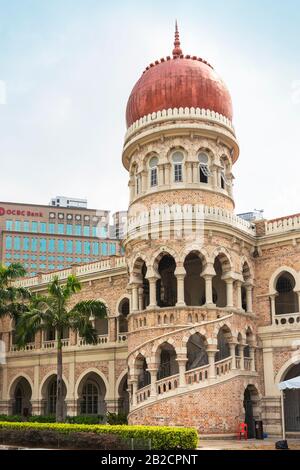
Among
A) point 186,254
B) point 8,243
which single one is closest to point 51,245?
point 8,243

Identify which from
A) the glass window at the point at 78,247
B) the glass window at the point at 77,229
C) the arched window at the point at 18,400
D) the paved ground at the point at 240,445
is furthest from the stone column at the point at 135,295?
the glass window at the point at 77,229

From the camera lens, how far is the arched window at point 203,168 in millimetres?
26750

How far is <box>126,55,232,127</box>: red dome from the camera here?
26953 mm

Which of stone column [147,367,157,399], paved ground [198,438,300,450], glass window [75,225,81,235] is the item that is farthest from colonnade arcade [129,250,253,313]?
glass window [75,225,81,235]

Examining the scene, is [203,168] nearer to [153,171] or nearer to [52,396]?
[153,171]

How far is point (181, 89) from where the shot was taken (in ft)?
88.6

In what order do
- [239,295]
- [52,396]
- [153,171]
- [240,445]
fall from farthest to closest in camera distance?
1. [52,396]
2. [153,171]
3. [239,295]
4. [240,445]

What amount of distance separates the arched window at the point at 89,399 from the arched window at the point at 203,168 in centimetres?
1404

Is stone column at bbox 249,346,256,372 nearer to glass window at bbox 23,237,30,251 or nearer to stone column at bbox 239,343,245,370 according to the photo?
stone column at bbox 239,343,245,370

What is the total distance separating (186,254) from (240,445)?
297 inches

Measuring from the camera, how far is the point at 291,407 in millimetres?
26406

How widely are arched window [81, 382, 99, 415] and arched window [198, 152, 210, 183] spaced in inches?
553

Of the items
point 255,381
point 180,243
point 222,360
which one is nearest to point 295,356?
point 255,381

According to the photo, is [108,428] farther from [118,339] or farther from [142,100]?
[142,100]
